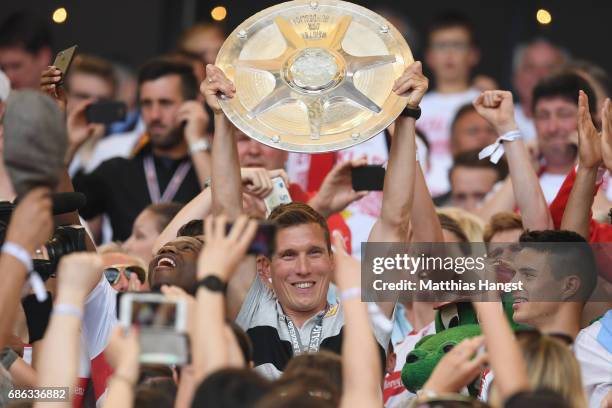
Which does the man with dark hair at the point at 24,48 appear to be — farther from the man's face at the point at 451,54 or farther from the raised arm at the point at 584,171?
the raised arm at the point at 584,171

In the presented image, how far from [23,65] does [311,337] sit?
163 inches

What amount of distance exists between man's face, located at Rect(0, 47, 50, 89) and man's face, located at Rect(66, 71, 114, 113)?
79cm

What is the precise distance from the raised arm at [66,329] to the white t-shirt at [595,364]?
1981 mm

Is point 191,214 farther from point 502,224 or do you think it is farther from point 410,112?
point 502,224

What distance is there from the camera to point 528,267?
5.70 m

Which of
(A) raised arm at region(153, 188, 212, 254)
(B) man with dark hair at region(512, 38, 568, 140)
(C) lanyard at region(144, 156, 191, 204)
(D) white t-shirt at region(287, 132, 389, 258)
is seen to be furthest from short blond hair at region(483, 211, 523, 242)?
(B) man with dark hair at region(512, 38, 568, 140)

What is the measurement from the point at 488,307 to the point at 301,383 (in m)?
0.62

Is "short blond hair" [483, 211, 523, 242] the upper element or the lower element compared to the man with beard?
lower

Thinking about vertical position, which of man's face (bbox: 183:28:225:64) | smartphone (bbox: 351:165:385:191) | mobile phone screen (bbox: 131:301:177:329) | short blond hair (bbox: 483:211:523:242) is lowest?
mobile phone screen (bbox: 131:301:177:329)

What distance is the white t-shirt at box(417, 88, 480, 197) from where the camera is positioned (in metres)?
9.42

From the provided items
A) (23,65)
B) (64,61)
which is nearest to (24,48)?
(23,65)

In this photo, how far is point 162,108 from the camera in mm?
8109

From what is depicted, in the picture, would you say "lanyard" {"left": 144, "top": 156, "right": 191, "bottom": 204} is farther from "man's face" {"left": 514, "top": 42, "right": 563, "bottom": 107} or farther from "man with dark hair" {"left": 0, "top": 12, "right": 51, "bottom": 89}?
"man's face" {"left": 514, "top": 42, "right": 563, "bottom": 107}

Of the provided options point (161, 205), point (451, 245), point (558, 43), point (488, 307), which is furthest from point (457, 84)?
point (488, 307)
